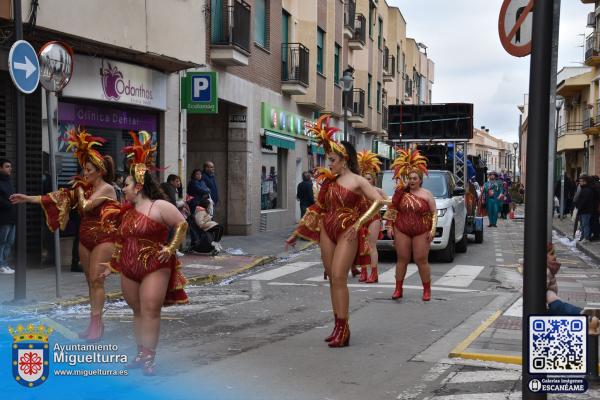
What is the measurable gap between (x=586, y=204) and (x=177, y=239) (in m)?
17.3

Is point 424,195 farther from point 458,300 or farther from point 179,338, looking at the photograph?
point 179,338

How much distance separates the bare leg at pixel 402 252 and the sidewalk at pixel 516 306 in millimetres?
1298

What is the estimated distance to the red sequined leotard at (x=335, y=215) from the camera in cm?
757

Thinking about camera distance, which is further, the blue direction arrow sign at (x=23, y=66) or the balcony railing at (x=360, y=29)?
Answer: the balcony railing at (x=360, y=29)

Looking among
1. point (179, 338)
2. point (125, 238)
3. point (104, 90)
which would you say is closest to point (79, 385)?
point (125, 238)

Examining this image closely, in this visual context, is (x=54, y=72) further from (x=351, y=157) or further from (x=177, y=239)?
(x=177, y=239)

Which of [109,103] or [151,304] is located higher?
[109,103]

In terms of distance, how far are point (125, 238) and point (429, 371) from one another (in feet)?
8.76

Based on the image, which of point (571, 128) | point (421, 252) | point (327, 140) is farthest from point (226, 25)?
point (571, 128)

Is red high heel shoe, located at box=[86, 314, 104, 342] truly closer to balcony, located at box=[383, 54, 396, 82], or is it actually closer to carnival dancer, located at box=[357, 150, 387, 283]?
carnival dancer, located at box=[357, 150, 387, 283]

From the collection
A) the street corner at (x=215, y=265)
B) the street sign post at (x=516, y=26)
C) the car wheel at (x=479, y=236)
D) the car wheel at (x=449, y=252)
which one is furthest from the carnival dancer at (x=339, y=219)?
the car wheel at (x=479, y=236)

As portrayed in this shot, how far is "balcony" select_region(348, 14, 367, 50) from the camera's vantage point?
3612 centimetres

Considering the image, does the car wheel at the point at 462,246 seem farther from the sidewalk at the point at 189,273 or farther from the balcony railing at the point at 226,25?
the balcony railing at the point at 226,25

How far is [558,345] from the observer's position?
433 centimetres
